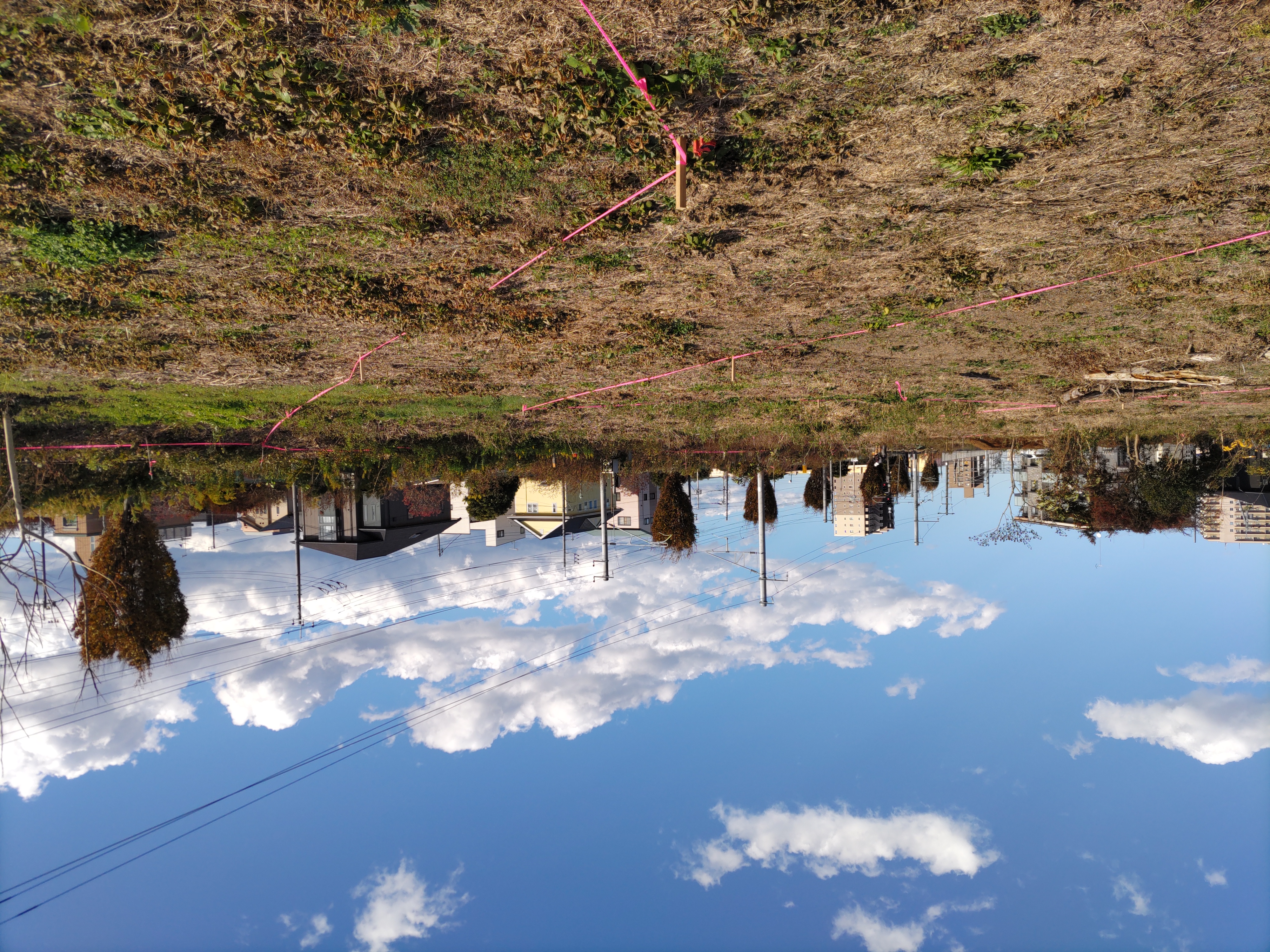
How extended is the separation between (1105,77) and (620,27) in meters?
3.10

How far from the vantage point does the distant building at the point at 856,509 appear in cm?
2786

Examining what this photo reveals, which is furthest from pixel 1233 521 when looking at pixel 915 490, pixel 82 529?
pixel 82 529

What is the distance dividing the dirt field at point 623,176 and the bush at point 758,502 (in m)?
12.2

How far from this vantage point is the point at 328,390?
Answer: 9.97m

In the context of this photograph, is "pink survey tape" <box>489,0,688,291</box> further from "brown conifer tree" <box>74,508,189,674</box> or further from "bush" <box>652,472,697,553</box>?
"bush" <box>652,472,697,553</box>

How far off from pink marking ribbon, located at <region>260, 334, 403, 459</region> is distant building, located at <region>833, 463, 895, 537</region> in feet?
60.4

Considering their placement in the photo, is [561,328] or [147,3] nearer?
[147,3]

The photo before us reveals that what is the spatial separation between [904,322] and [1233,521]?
20352 millimetres

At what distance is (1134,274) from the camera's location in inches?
239

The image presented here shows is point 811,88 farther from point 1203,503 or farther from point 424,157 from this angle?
point 1203,503

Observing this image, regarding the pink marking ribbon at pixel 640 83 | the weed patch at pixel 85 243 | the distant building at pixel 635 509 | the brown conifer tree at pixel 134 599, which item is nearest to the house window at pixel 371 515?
the distant building at pixel 635 509

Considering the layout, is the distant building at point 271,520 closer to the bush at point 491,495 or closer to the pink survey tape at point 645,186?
the bush at point 491,495

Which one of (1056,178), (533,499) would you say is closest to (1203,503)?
(1056,178)

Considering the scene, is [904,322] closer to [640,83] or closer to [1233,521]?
A: [640,83]
